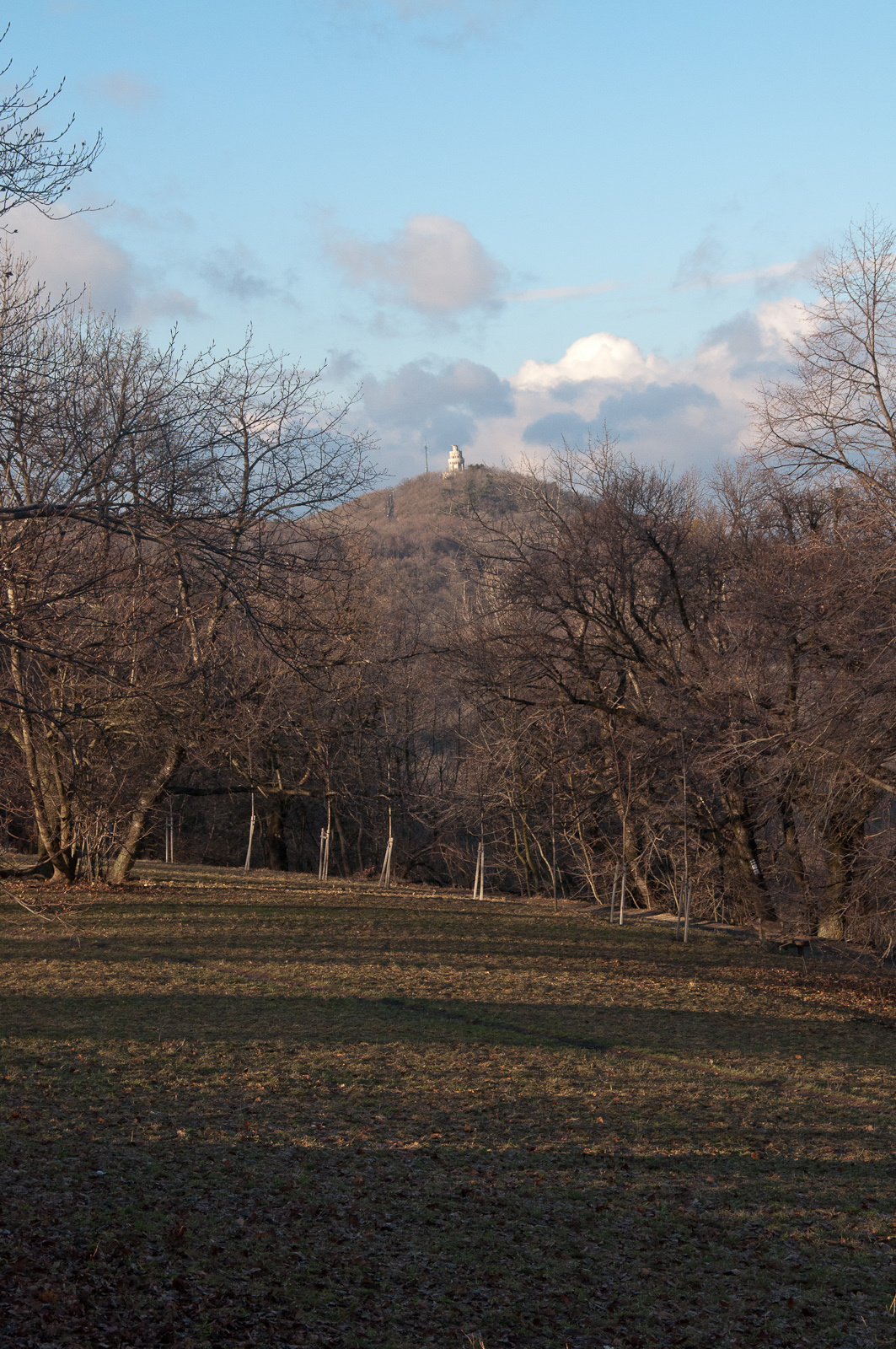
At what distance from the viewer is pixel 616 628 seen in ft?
61.0

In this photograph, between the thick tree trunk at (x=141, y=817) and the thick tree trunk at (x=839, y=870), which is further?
the thick tree trunk at (x=141, y=817)

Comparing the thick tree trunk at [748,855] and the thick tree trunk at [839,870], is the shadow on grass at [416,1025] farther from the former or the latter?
the thick tree trunk at [748,855]

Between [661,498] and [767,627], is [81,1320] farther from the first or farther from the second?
[661,498]

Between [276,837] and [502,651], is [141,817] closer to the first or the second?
[502,651]

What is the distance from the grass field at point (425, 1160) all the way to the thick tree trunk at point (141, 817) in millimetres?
4654

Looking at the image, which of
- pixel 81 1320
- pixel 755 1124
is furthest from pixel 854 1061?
pixel 81 1320

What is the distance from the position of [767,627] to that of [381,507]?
15946 mm

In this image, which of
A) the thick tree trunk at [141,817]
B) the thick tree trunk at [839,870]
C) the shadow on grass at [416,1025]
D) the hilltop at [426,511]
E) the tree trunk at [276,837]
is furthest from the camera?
the tree trunk at [276,837]

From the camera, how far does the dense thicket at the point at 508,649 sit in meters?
6.08

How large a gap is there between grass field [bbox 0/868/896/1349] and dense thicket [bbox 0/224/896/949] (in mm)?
2051

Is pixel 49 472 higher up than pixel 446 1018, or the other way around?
pixel 49 472

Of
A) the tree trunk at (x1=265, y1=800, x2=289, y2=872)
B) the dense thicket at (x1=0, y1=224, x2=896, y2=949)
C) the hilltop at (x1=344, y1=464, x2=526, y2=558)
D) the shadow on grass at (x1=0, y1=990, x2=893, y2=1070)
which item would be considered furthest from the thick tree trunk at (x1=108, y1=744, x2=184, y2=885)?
the tree trunk at (x1=265, y1=800, x2=289, y2=872)

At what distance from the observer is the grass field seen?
13.0 ft

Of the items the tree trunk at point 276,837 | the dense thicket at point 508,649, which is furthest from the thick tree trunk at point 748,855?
the tree trunk at point 276,837
